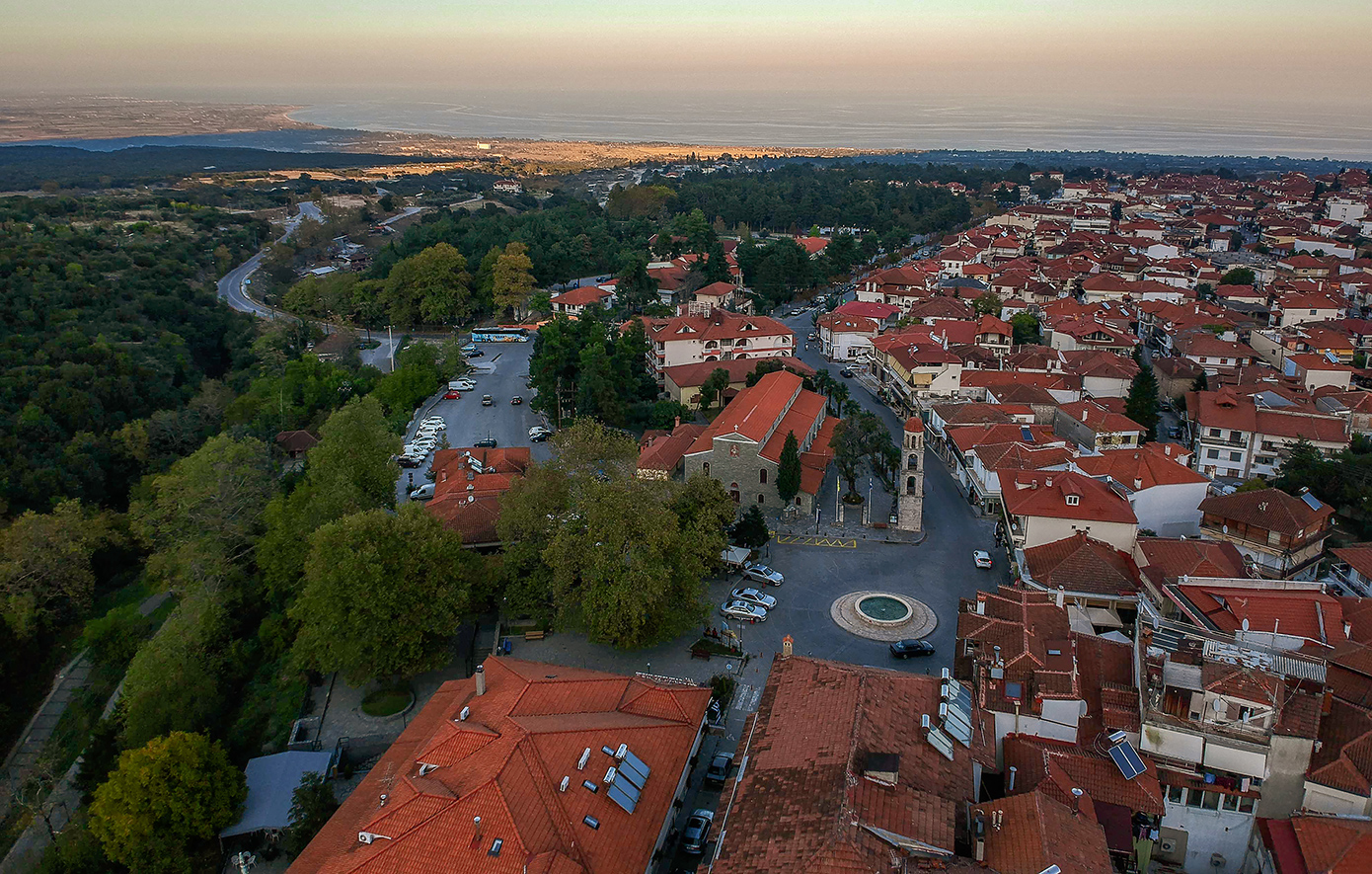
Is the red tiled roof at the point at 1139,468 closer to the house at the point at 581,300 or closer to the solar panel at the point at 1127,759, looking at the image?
the solar panel at the point at 1127,759

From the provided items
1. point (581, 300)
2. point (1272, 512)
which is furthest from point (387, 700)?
point (581, 300)

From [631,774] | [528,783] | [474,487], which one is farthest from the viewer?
[474,487]

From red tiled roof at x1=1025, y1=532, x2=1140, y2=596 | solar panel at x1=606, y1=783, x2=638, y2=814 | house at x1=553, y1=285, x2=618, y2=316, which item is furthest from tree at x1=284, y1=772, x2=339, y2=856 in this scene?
house at x1=553, y1=285, x2=618, y2=316

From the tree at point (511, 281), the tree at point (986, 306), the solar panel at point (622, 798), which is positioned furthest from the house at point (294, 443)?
the tree at point (986, 306)

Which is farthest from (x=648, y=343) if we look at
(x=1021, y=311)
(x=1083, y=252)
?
(x=1083, y=252)

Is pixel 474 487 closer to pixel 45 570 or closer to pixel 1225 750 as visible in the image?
pixel 45 570

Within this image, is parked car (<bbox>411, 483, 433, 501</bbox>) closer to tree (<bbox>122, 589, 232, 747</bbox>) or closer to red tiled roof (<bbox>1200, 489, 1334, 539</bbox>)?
tree (<bbox>122, 589, 232, 747</bbox>)

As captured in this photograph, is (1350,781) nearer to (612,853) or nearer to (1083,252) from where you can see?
(612,853)
